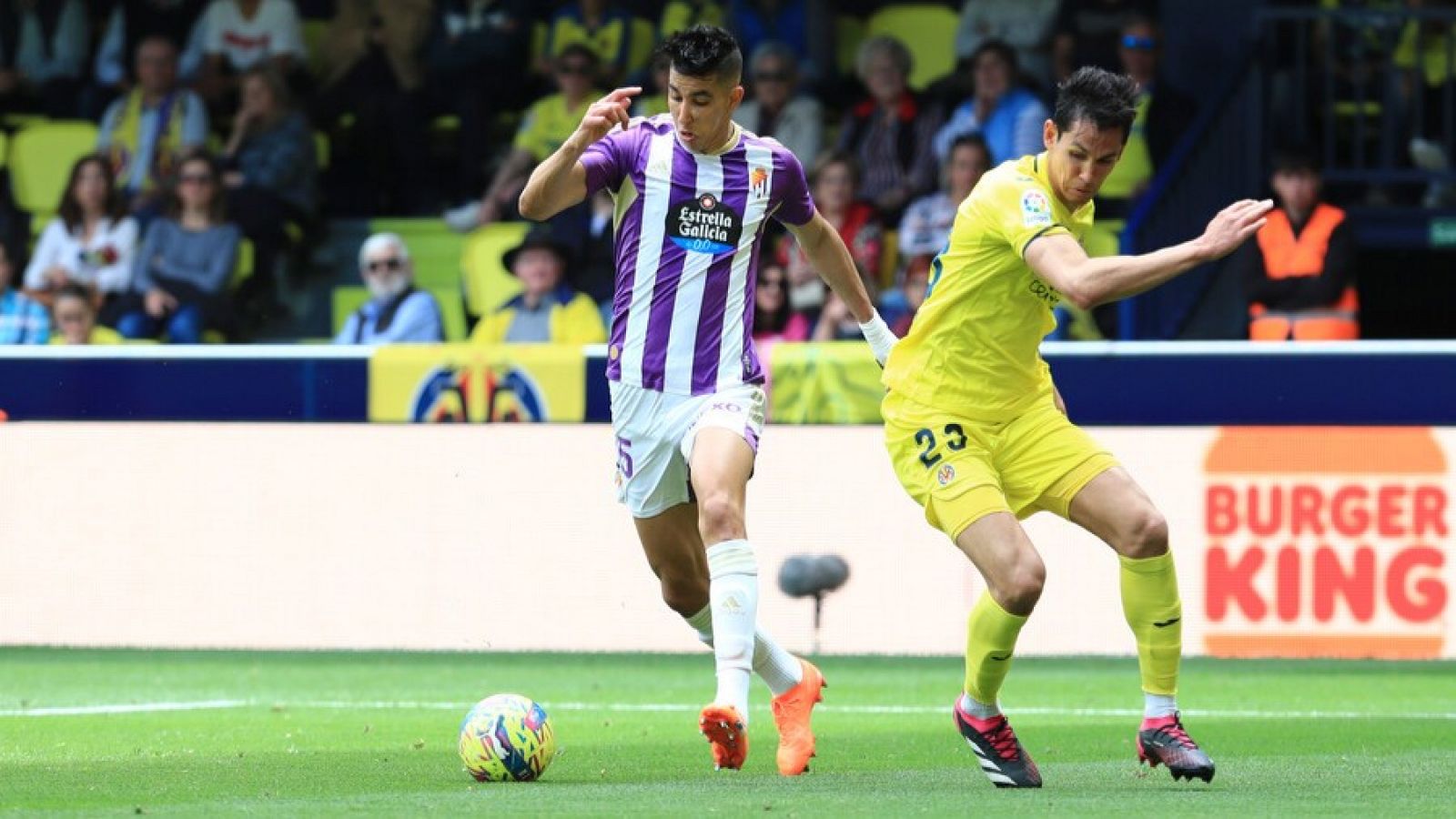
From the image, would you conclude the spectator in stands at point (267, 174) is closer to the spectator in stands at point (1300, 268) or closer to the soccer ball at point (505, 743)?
the spectator in stands at point (1300, 268)

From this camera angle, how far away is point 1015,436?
7.23 metres

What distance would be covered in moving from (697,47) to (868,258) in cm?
737

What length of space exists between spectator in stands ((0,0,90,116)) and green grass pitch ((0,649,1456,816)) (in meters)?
6.70

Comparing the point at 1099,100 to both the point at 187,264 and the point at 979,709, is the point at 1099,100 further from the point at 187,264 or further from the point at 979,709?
the point at 187,264

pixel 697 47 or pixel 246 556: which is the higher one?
pixel 697 47

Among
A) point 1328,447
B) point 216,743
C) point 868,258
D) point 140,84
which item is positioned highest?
point 140,84

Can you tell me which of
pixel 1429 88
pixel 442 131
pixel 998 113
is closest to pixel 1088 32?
pixel 998 113

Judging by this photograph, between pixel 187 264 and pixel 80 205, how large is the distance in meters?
1.04

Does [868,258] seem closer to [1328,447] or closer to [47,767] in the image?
[1328,447]

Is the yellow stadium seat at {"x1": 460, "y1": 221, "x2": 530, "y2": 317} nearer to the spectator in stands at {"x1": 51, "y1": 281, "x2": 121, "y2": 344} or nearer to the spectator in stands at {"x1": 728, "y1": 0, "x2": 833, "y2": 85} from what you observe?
the spectator in stands at {"x1": 728, "y1": 0, "x2": 833, "y2": 85}

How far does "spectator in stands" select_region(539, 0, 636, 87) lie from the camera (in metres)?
16.6

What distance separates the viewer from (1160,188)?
46.8ft

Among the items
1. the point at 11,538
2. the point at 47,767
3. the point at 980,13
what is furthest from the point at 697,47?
the point at 980,13

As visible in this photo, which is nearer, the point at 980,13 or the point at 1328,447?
the point at 1328,447
